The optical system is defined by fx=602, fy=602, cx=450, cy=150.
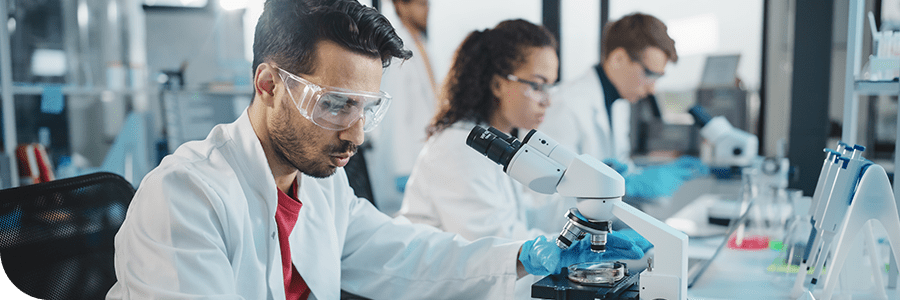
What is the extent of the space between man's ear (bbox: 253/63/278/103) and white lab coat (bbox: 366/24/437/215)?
2.55m

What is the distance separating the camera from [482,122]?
1.96 m

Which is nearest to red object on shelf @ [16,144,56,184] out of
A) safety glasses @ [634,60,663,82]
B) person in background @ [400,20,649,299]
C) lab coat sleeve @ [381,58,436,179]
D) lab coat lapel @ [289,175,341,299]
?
lab coat sleeve @ [381,58,436,179]

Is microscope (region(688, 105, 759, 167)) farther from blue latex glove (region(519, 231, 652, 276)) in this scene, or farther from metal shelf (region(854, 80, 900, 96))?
blue latex glove (region(519, 231, 652, 276))

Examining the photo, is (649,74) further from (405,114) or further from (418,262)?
(418,262)

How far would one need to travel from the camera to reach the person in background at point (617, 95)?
264 centimetres

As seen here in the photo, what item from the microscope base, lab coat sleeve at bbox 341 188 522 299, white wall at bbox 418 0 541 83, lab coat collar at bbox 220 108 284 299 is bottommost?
lab coat sleeve at bbox 341 188 522 299

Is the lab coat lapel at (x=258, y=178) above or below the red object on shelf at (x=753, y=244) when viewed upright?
above

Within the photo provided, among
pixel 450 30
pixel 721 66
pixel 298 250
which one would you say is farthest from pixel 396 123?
pixel 298 250

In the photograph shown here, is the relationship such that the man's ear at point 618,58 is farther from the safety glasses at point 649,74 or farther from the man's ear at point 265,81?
the man's ear at point 265,81

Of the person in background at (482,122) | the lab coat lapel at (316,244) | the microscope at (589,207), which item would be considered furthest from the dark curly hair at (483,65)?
the microscope at (589,207)

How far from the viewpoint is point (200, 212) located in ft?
3.25

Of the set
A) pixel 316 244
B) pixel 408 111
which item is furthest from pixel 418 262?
pixel 408 111

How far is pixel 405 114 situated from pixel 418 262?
2512 millimetres

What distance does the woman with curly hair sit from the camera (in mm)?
1751
